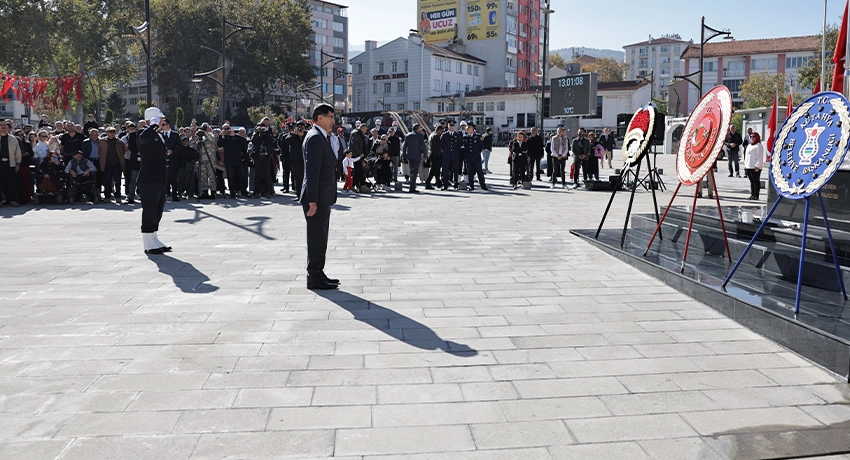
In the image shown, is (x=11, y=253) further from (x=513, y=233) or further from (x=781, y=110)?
(x=781, y=110)

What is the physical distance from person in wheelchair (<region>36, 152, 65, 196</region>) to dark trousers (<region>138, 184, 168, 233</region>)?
25.1 feet

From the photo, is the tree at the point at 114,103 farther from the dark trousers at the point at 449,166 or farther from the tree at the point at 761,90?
the dark trousers at the point at 449,166

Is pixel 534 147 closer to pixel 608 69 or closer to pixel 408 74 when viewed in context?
pixel 408 74

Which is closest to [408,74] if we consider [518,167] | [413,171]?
[518,167]

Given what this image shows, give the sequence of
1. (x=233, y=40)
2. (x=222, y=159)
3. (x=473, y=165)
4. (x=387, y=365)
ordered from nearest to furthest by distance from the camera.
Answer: (x=387, y=365)
(x=222, y=159)
(x=473, y=165)
(x=233, y=40)

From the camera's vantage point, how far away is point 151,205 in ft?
30.0

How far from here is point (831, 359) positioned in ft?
14.8

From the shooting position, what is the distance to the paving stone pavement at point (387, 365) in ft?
11.2

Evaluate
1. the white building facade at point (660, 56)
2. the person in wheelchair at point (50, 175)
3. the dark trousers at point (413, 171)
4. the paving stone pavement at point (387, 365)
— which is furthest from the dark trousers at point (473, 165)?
the white building facade at point (660, 56)

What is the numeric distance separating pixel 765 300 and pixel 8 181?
1509 centimetres

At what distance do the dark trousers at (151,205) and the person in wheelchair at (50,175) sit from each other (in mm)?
7648

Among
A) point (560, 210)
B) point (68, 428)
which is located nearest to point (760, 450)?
point (68, 428)

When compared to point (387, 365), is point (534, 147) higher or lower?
higher

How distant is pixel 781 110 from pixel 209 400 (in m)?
26.2
